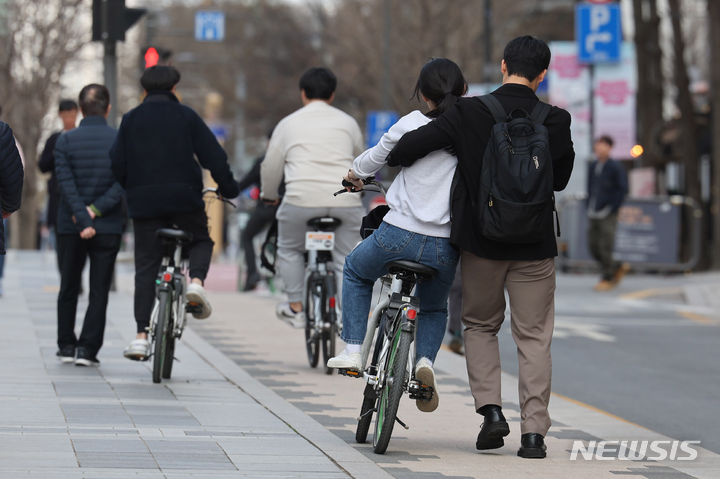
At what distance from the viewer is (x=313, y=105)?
10609mm

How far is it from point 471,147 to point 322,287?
139 inches

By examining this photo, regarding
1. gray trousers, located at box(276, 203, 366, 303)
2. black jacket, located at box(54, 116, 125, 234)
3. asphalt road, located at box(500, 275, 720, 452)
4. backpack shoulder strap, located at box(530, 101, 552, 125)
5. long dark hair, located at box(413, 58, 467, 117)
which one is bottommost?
asphalt road, located at box(500, 275, 720, 452)

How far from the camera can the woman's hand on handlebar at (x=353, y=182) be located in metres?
7.39

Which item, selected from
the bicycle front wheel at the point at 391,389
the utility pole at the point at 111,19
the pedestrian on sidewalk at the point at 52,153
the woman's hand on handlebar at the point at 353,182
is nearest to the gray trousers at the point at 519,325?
the bicycle front wheel at the point at 391,389

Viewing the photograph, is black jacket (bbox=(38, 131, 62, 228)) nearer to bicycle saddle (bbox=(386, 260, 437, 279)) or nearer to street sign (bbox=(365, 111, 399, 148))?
bicycle saddle (bbox=(386, 260, 437, 279))

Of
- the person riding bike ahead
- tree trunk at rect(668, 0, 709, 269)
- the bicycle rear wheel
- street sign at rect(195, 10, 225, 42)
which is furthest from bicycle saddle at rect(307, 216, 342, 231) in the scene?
street sign at rect(195, 10, 225, 42)

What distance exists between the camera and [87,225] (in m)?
10.0

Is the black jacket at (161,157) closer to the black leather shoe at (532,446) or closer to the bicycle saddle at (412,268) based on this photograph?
the bicycle saddle at (412,268)

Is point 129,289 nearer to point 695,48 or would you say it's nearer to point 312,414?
point 312,414

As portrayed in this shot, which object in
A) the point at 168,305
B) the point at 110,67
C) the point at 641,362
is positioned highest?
the point at 110,67

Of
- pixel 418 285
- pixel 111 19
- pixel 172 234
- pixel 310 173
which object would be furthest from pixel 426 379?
pixel 111 19

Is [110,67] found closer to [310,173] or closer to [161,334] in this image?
[310,173]

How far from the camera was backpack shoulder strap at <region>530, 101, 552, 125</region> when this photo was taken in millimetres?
6992

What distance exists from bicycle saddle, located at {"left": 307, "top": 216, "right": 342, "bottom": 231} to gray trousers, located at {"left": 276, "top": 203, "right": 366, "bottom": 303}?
0.02 meters
